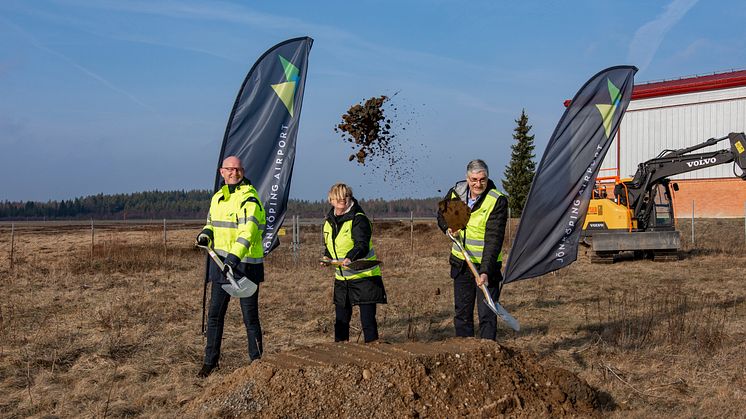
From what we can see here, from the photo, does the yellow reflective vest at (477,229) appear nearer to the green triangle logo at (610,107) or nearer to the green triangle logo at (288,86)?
the green triangle logo at (610,107)

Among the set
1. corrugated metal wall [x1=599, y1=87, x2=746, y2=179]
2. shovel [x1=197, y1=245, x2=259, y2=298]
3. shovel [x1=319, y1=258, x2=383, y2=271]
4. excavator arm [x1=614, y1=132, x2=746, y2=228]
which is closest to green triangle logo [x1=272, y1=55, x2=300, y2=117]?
shovel [x1=319, y1=258, x2=383, y2=271]

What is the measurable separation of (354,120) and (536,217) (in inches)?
276

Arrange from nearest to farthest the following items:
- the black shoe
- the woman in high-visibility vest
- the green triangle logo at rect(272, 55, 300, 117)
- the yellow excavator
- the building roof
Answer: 1. the woman in high-visibility vest
2. the black shoe
3. the green triangle logo at rect(272, 55, 300, 117)
4. the yellow excavator
5. the building roof

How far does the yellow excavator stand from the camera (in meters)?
18.5

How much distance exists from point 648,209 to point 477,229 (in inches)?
567

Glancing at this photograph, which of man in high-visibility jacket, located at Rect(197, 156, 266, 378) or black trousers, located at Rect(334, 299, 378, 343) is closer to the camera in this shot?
man in high-visibility jacket, located at Rect(197, 156, 266, 378)

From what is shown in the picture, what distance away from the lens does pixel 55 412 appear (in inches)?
218

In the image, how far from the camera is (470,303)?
6.18 m

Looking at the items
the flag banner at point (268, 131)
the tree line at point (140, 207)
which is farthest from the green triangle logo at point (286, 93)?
the tree line at point (140, 207)

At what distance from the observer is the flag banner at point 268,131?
8.09 metres

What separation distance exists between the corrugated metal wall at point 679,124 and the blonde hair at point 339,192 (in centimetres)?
3316

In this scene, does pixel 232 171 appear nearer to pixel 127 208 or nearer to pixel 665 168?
pixel 665 168

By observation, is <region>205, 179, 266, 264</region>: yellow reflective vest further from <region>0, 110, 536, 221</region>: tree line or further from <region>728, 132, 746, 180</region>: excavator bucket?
<region>0, 110, 536, 221</region>: tree line

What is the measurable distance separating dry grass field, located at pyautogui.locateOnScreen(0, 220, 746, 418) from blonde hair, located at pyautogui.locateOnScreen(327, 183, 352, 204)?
67.4 inches
